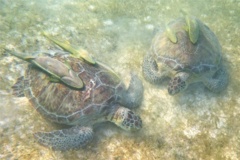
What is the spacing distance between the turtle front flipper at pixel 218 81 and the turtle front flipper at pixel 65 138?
233cm

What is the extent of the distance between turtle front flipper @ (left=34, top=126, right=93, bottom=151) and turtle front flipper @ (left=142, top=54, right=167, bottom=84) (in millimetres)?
1599

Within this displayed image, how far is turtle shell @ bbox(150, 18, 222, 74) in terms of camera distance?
408 cm

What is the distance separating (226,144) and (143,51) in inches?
94.1

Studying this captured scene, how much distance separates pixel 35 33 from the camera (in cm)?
479

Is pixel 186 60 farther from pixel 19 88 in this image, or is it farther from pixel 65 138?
pixel 19 88

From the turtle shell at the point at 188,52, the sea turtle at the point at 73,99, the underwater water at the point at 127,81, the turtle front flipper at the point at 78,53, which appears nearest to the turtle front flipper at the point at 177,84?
the turtle shell at the point at 188,52

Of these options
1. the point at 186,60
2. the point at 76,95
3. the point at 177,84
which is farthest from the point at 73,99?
the point at 186,60

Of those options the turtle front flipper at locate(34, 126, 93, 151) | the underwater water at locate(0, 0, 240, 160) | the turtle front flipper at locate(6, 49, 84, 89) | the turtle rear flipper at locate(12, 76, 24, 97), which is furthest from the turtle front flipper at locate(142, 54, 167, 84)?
the turtle rear flipper at locate(12, 76, 24, 97)

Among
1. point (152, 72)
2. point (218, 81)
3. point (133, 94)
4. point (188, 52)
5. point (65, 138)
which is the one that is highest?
point (188, 52)

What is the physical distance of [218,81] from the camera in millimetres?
4254

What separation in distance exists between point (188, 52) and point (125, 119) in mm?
1702

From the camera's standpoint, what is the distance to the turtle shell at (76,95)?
3.37 meters

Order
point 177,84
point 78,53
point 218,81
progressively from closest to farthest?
point 78,53
point 177,84
point 218,81

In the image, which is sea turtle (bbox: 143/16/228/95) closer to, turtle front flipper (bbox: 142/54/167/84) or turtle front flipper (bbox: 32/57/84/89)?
turtle front flipper (bbox: 142/54/167/84)
